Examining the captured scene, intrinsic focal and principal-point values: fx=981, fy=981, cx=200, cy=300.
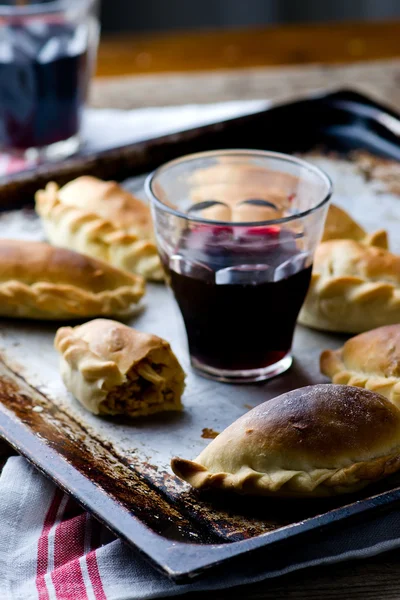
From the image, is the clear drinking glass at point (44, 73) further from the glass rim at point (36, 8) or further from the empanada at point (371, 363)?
the empanada at point (371, 363)

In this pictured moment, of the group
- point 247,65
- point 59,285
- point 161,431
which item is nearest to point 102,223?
point 59,285

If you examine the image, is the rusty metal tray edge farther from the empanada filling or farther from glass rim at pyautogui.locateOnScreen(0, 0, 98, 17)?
glass rim at pyautogui.locateOnScreen(0, 0, 98, 17)

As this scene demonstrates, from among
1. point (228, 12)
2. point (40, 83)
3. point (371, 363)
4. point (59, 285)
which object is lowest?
point (228, 12)

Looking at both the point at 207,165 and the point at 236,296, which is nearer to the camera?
the point at 236,296

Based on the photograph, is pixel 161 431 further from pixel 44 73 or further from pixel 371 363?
pixel 44 73

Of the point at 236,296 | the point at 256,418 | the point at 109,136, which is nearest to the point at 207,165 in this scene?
the point at 236,296

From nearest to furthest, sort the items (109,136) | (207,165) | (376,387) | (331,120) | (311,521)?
1. (311,521)
2. (376,387)
3. (207,165)
4. (331,120)
5. (109,136)

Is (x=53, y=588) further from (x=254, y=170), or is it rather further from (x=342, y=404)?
(x=254, y=170)
